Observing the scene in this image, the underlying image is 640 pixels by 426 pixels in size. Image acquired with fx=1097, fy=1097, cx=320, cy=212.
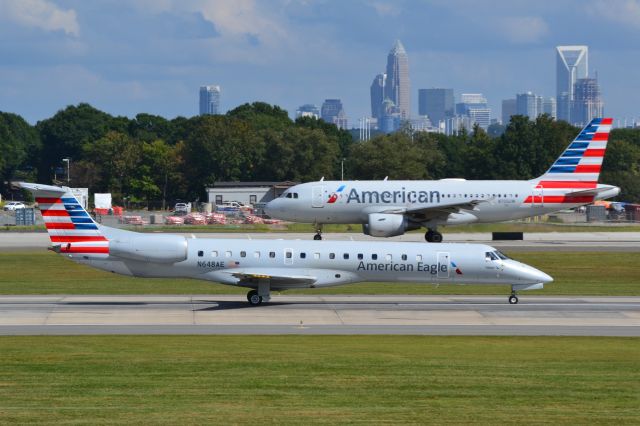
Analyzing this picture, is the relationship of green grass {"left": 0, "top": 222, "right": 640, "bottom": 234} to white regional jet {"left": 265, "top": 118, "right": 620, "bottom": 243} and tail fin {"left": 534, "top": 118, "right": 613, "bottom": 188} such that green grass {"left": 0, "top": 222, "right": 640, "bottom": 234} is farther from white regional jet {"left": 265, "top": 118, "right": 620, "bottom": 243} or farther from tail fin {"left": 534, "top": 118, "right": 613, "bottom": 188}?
tail fin {"left": 534, "top": 118, "right": 613, "bottom": 188}

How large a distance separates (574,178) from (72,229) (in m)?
36.8

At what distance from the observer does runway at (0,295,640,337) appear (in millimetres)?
31719

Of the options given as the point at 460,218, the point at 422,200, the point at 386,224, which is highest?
the point at 422,200

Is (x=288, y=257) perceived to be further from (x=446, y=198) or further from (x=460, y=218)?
(x=460, y=218)

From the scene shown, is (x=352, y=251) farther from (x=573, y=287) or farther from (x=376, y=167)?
(x=376, y=167)

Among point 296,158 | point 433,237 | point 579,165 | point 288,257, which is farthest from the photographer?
point 296,158

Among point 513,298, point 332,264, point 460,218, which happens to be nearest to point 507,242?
point 460,218

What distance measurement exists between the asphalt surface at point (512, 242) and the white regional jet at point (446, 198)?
1.80 m

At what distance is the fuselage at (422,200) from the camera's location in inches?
2498

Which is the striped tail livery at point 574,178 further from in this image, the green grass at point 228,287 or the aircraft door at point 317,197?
the aircraft door at point 317,197

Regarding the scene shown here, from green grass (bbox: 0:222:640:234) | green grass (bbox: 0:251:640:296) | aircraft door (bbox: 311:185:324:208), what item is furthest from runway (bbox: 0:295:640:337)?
green grass (bbox: 0:222:640:234)

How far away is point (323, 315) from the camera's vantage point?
1378 inches

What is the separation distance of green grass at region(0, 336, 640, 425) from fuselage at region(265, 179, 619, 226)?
110 ft

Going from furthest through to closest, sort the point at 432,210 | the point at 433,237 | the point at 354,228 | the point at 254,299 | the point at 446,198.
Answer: the point at 354,228 → the point at 446,198 → the point at 433,237 → the point at 432,210 → the point at 254,299
